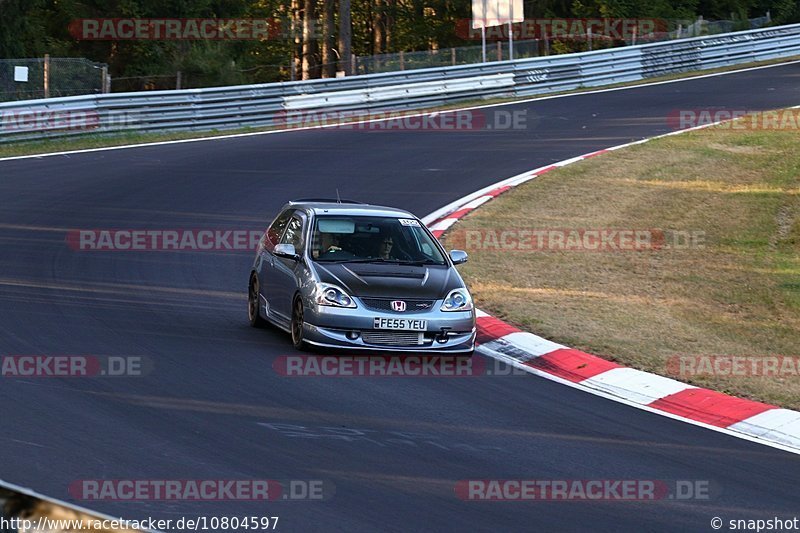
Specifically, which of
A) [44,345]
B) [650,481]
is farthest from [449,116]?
[650,481]

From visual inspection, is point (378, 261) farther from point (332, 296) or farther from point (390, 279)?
point (332, 296)

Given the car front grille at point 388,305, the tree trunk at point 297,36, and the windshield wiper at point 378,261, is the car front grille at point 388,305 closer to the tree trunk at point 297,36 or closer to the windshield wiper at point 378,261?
the windshield wiper at point 378,261

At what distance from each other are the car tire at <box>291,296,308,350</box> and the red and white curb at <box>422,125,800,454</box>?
1.80 m

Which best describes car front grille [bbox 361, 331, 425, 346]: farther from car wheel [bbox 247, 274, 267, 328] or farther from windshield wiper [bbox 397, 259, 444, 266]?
car wheel [bbox 247, 274, 267, 328]

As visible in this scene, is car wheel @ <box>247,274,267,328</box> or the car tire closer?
the car tire

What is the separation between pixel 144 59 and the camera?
1797 inches

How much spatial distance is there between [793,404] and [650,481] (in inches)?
107

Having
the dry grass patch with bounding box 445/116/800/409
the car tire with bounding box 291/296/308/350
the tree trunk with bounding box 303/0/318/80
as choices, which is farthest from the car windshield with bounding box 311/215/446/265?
the tree trunk with bounding box 303/0/318/80

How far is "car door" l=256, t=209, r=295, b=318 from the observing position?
39.4 ft

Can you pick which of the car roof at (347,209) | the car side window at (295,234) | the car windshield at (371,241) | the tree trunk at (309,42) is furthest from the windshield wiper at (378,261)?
the tree trunk at (309,42)

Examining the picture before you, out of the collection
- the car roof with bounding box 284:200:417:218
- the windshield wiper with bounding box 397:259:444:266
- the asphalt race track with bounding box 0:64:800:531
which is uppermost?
the car roof with bounding box 284:200:417:218

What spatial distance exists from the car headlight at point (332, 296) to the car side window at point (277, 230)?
187 cm

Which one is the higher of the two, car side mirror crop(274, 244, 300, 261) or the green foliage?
the green foliage

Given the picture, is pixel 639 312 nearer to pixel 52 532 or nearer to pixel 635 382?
pixel 635 382
